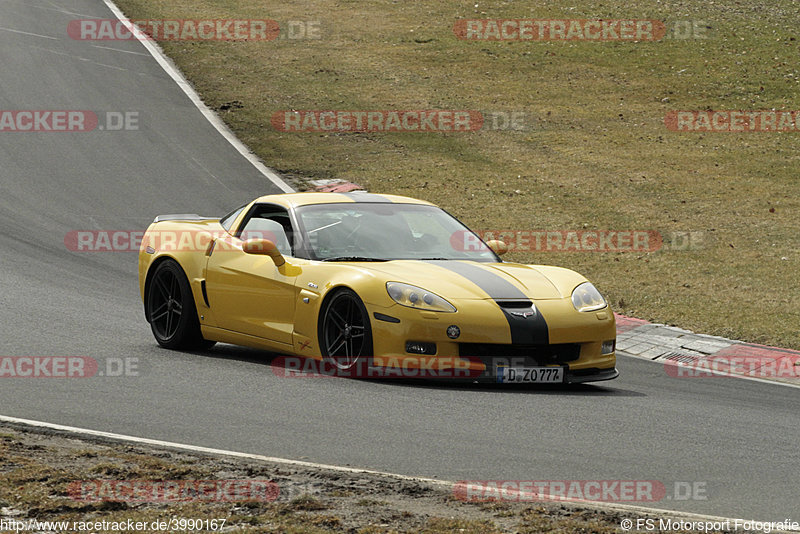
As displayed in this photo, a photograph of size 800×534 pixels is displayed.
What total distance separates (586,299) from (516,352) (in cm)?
86

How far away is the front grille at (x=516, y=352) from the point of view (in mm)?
8219

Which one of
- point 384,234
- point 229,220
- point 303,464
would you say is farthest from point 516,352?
point 229,220

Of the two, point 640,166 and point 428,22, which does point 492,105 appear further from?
point 428,22

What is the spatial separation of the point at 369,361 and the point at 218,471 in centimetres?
277

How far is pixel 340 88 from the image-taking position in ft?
92.8

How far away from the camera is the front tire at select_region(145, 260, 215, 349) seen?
994 centimetres

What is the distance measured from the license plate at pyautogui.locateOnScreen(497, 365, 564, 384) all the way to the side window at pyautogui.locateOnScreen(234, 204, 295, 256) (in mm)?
2106

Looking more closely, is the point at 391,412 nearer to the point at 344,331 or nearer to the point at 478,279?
the point at 344,331

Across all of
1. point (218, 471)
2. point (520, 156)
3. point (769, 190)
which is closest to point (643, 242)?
point (769, 190)

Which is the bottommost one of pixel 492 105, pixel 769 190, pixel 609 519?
pixel 609 519

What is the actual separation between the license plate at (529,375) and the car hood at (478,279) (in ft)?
1.76

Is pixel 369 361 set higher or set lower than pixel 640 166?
lower

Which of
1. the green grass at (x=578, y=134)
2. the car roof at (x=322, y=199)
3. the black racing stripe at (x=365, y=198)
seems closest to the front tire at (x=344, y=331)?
the car roof at (x=322, y=199)

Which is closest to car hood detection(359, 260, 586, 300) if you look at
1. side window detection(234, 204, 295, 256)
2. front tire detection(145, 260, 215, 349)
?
side window detection(234, 204, 295, 256)
